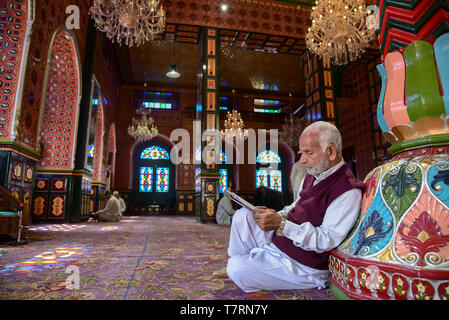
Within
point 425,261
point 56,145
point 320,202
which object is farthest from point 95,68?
point 425,261

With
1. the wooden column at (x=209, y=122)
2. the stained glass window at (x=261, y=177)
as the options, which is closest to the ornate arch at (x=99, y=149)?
the wooden column at (x=209, y=122)

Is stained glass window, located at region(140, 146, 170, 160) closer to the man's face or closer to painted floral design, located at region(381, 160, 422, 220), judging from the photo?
the man's face

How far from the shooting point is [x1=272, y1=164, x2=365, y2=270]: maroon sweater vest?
1.23 metres

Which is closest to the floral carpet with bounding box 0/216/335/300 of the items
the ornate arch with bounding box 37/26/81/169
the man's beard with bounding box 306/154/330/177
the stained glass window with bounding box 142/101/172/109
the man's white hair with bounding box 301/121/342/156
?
the man's beard with bounding box 306/154/330/177

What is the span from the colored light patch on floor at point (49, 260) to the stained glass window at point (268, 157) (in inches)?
531

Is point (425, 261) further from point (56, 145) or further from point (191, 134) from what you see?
point (191, 134)

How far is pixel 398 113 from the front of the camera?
107cm

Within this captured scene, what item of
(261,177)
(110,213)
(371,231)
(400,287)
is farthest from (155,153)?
(400,287)

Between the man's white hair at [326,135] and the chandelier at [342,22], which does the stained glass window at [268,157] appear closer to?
the chandelier at [342,22]

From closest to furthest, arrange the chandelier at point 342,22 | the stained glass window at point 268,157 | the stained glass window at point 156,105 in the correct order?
the chandelier at point 342,22, the stained glass window at point 156,105, the stained glass window at point 268,157

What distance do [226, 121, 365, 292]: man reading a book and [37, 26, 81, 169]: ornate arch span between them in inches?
260

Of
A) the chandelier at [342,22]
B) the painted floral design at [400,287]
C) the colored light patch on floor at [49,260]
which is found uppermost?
the chandelier at [342,22]

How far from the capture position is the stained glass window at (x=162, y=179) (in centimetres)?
1432

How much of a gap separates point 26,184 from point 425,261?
5734mm
